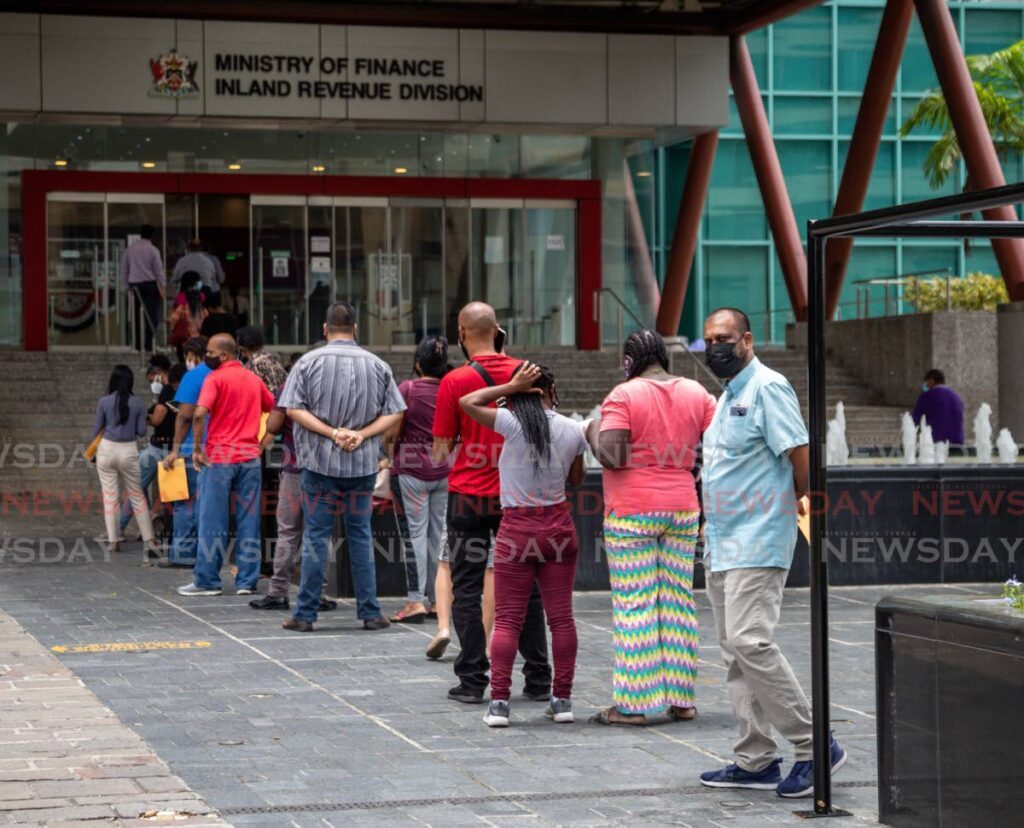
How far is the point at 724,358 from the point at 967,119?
899 inches

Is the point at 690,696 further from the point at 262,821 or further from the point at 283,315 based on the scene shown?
the point at 283,315

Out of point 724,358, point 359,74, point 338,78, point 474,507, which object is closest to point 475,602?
point 474,507

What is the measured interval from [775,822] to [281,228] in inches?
1088

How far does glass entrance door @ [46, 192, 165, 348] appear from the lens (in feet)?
103

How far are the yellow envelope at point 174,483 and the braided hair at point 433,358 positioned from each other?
398 centimetres

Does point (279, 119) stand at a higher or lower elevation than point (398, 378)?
higher

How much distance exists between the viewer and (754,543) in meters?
6.72

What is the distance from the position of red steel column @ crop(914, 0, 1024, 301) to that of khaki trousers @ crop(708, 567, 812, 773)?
71.0ft

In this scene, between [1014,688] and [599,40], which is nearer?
[1014,688]

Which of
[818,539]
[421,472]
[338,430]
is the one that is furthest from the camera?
[421,472]

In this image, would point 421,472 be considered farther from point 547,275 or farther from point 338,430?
point 547,275

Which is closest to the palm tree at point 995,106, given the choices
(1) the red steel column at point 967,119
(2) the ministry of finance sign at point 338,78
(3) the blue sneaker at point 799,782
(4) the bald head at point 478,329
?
(1) the red steel column at point 967,119

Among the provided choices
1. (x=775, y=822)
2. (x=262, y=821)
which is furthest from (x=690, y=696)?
(x=262, y=821)

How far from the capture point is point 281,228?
108ft
